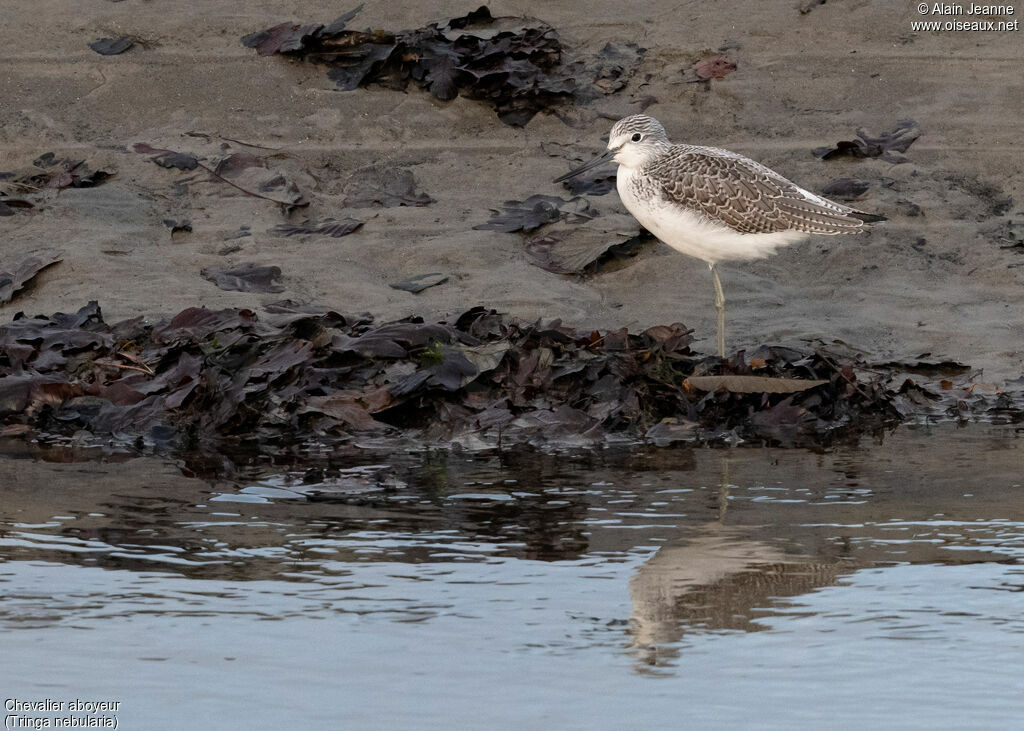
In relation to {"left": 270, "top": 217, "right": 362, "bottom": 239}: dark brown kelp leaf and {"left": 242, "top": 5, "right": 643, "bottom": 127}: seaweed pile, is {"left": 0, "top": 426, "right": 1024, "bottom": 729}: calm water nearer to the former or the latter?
{"left": 270, "top": 217, "right": 362, "bottom": 239}: dark brown kelp leaf

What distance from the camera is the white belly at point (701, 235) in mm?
7598

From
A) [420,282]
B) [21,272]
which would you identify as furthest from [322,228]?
[21,272]

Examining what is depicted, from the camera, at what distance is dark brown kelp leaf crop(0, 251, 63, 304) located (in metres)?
8.24

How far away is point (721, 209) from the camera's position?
24.8 ft

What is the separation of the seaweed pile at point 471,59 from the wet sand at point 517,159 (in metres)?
0.13

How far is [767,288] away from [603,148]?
1752 millimetres

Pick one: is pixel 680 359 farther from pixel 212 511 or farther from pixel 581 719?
pixel 581 719

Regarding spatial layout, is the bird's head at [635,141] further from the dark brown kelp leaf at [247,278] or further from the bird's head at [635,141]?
the dark brown kelp leaf at [247,278]

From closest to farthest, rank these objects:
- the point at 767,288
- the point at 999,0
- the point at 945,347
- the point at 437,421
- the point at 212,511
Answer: the point at 212,511 → the point at 437,421 → the point at 945,347 → the point at 767,288 → the point at 999,0

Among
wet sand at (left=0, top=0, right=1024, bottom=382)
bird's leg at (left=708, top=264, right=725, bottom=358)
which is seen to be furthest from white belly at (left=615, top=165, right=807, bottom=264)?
wet sand at (left=0, top=0, right=1024, bottom=382)

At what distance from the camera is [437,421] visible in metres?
6.84

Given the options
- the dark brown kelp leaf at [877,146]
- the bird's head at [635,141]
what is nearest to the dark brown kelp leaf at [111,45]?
the bird's head at [635,141]

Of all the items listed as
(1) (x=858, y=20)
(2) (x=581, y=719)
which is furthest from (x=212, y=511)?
(1) (x=858, y=20)

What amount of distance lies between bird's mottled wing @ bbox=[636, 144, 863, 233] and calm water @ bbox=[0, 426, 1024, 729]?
5.85ft
